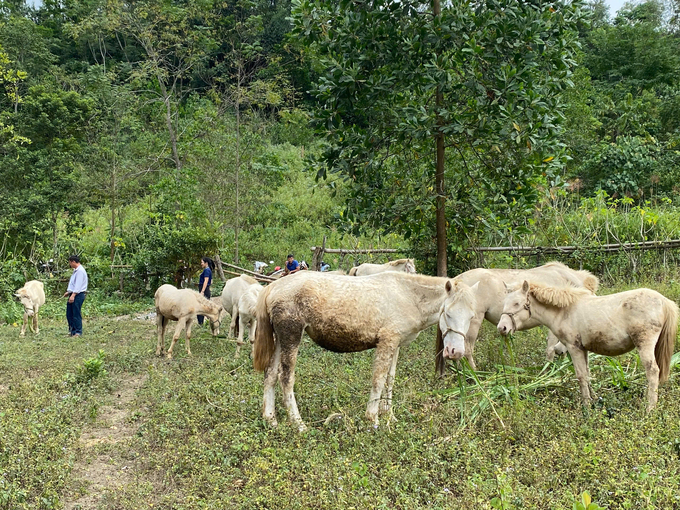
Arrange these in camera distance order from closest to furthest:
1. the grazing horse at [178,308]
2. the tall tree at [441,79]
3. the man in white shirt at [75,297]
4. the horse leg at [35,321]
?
the tall tree at [441,79]
the grazing horse at [178,308]
the man in white shirt at [75,297]
the horse leg at [35,321]

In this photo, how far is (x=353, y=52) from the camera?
8633 millimetres

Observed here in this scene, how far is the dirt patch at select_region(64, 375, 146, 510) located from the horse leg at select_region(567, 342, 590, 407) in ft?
15.7

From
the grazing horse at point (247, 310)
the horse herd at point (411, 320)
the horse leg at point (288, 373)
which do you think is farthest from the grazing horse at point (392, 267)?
the horse leg at point (288, 373)

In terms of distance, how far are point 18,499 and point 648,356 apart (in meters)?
6.11

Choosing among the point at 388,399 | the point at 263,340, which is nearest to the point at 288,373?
the point at 263,340

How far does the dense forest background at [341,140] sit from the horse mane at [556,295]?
6.63ft

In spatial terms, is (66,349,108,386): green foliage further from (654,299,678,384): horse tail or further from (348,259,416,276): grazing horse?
(654,299,678,384): horse tail

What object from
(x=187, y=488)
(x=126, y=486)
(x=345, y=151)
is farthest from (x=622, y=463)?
(x=345, y=151)

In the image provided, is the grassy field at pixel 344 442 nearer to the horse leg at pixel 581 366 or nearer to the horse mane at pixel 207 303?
Answer: the horse leg at pixel 581 366

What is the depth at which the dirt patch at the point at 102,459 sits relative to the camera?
5.26m

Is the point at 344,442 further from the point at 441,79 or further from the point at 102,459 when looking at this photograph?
the point at 441,79

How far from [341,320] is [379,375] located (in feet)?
2.37

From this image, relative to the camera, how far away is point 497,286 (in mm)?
8820

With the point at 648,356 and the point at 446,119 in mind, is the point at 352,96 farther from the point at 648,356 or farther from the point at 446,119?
the point at 648,356
